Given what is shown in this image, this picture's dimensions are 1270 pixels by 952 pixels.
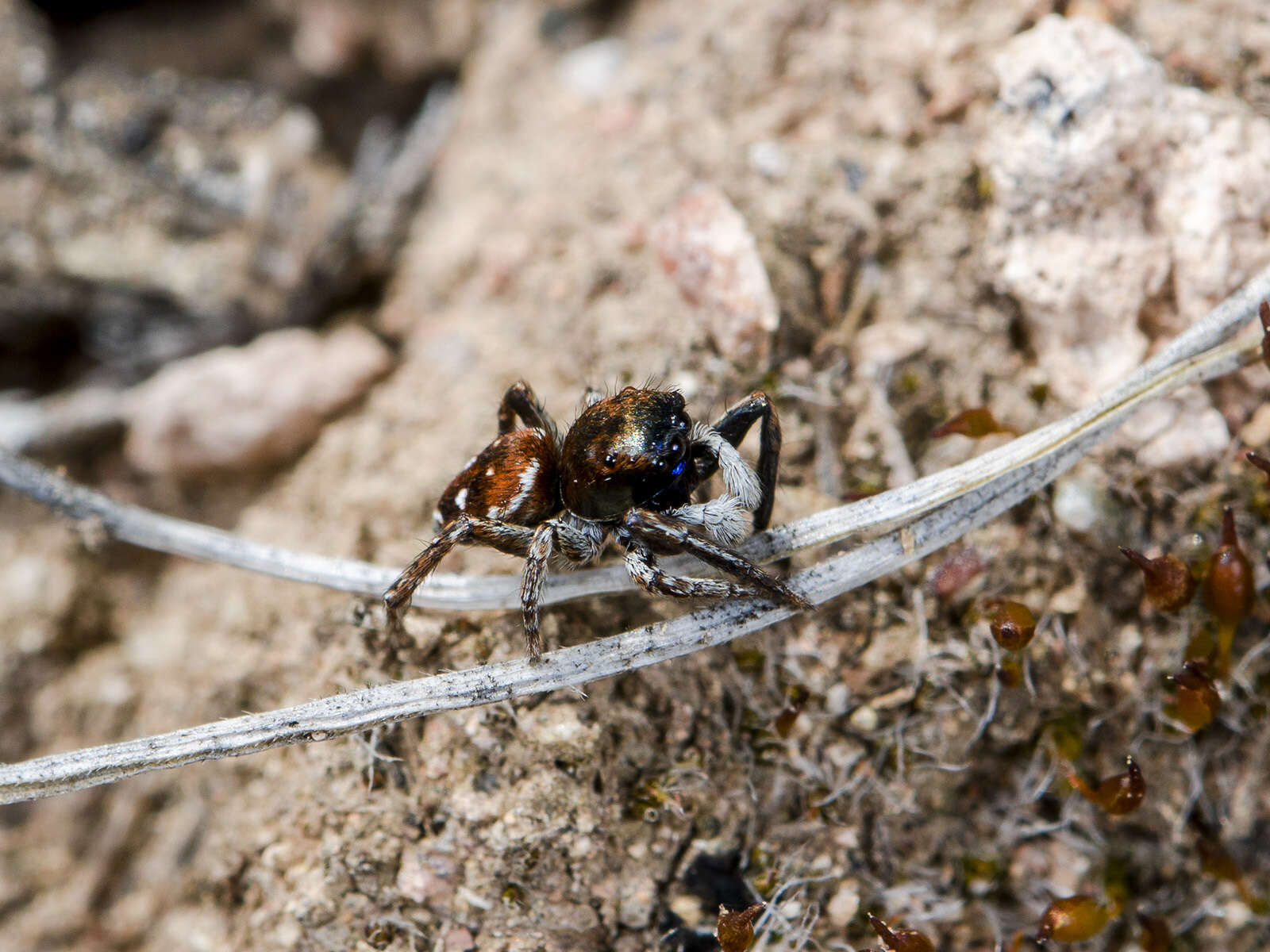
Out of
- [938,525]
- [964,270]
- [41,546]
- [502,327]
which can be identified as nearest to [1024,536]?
[938,525]

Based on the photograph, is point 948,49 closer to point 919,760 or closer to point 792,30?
point 792,30

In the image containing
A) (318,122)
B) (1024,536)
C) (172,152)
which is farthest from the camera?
(318,122)

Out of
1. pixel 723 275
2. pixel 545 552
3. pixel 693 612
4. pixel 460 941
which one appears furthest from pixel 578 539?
pixel 460 941

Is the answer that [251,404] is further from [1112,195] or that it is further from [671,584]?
[1112,195]

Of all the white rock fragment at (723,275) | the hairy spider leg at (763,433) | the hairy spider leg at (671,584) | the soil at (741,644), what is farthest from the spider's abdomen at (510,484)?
the white rock fragment at (723,275)

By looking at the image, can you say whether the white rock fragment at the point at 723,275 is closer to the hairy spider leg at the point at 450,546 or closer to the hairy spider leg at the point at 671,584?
the hairy spider leg at the point at 671,584

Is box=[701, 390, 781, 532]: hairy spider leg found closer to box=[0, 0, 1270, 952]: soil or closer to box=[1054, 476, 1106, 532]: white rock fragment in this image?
box=[0, 0, 1270, 952]: soil
